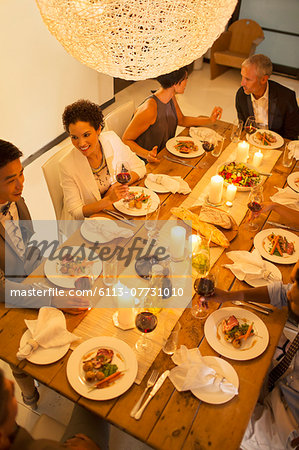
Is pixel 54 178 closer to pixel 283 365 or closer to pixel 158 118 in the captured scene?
pixel 158 118

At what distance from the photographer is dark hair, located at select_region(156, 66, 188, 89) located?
9.08 feet

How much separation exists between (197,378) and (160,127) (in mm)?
2050

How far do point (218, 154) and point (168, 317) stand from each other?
1.45 metres

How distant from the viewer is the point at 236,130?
9.43ft

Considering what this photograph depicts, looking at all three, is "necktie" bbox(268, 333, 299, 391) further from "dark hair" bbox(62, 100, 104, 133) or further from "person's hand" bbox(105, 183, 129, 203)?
"dark hair" bbox(62, 100, 104, 133)

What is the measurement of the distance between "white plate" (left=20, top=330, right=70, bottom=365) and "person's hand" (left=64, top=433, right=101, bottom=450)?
274 millimetres

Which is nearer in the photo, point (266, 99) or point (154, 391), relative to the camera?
point (154, 391)

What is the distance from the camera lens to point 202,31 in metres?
1.66

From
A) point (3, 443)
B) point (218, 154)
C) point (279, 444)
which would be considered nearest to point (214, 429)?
point (279, 444)

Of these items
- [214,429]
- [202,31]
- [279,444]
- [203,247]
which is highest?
[202,31]

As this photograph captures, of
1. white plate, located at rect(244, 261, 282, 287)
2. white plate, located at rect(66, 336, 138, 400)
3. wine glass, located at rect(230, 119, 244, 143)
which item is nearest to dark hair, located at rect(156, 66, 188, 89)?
wine glass, located at rect(230, 119, 244, 143)

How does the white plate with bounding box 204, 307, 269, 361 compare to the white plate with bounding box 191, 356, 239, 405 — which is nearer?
the white plate with bounding box 191, 356, 239, 405

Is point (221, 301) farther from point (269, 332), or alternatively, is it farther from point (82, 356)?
point (82, 356)

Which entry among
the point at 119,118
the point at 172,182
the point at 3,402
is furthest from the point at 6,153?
the point at 119,118
